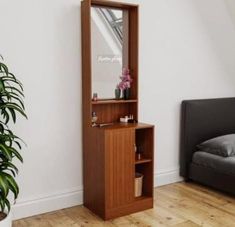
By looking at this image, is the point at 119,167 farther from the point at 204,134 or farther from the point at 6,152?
the point at 204,134

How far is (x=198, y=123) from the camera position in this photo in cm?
382

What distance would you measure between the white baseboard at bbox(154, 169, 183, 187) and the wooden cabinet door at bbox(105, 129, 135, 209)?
0.79m

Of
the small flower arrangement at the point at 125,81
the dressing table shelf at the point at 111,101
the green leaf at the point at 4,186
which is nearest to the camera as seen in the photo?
the green leaf at the point at 4,186

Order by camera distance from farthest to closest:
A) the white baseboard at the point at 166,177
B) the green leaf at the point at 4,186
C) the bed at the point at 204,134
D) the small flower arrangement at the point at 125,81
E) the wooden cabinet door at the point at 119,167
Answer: the white baseboard at the point at 166,177 < the bed at the point at 204,134 < the small flower arrangement at the point at 125,81 < the wooden cabinet door at the point at 119,167 < the green leaf at the point at 4,186

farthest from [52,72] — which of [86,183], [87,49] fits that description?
[86,183]

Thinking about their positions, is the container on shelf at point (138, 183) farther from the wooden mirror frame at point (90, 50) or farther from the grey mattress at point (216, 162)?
the grey mattress at point (216, 162)

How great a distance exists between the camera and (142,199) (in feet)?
10.1

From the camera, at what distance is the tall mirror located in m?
3.03

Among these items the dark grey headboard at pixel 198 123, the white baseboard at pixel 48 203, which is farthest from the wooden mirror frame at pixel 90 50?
the dark grey headboard at pixel 198 123

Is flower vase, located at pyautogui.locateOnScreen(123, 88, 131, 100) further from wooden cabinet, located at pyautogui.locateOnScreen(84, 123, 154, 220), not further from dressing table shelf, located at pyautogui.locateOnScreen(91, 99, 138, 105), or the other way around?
wooden cabinet, located at pyautogui.locateOnScreen(84, 123, 154, 220)

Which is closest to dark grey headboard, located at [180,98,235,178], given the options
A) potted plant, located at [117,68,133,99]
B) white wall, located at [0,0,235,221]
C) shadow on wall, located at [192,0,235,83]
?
white wall, located at [0,0,235,221]

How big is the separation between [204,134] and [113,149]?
1.54 metres

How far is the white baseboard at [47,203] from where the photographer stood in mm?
2883

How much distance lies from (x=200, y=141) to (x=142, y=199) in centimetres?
120
